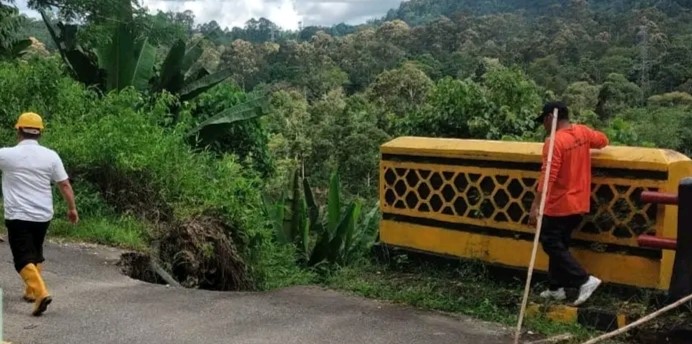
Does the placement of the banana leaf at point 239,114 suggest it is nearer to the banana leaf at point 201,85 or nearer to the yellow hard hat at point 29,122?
the banana leaf at point 201,85

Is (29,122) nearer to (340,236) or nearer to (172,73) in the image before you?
(340,236)

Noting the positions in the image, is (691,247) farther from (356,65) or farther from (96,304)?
(356,65)

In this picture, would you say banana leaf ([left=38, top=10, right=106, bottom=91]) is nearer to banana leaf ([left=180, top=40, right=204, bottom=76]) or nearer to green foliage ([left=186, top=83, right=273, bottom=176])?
banana leaf ([left=180, top=40, right=204, bottom=76])

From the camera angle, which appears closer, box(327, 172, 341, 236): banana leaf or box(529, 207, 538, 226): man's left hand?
box(529, 207, 538, 226): man's left hand

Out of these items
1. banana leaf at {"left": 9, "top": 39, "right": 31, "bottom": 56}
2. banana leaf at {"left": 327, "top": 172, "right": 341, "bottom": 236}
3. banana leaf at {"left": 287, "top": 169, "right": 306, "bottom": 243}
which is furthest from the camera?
banana leaf at {"left": 9, "top": 39, "right": 31, "bottom": 56}

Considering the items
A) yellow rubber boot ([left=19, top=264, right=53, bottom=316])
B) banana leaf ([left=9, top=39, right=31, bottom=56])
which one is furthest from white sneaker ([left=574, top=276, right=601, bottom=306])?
banana leaf ([left=9, top=39, right=31, bottom=56])

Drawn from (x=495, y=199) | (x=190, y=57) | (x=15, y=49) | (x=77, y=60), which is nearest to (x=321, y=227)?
(x=495, y=199)

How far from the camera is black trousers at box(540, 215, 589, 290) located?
5973 mm

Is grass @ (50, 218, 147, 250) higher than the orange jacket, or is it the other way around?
the orange jacket

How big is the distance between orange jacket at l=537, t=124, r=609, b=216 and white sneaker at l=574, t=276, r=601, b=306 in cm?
52

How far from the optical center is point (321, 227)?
9.57 metres

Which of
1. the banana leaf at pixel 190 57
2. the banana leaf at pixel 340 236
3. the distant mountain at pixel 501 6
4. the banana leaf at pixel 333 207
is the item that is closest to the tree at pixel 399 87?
the banana leaf at pixel 190 57

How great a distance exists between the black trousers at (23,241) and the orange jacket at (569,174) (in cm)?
387

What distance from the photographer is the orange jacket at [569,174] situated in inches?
232
